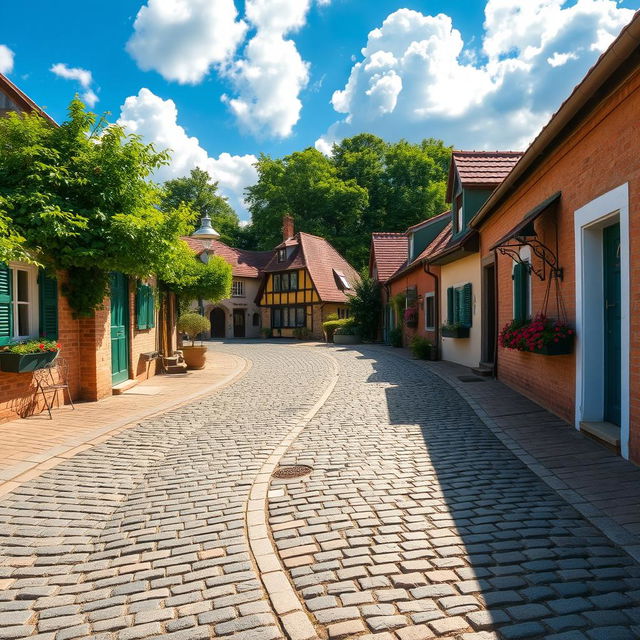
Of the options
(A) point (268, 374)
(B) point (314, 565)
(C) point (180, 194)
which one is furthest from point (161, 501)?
(C) point (180, 194)

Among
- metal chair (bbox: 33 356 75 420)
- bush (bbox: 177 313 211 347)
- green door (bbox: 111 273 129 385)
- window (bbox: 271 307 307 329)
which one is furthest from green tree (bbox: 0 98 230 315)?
window (bbox: 271 307 307 329)

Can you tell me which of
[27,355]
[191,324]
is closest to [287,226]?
[191,324]

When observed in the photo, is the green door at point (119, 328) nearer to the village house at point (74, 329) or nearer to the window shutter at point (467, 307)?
the village house at point (74, 329)

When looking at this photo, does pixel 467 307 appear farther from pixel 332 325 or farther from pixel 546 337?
pixel 332 325

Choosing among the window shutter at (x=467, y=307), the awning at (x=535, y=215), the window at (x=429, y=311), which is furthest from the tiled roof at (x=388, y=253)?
the awning at (x=535, y=215)

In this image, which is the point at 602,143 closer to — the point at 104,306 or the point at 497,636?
the point at 497,636

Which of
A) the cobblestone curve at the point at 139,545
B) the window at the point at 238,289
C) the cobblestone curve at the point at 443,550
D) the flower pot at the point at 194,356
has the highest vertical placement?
the window at the point at 238,289

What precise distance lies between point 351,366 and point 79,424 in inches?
359

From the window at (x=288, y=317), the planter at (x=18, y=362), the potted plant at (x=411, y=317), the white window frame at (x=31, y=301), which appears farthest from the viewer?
the window at (x=288, y=317)

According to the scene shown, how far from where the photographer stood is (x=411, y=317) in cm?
2111

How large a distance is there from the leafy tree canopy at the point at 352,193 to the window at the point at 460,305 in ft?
91.8

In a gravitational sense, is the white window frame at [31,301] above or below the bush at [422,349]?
above

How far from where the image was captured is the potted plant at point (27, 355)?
725cm

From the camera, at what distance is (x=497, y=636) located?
8.45 ft
